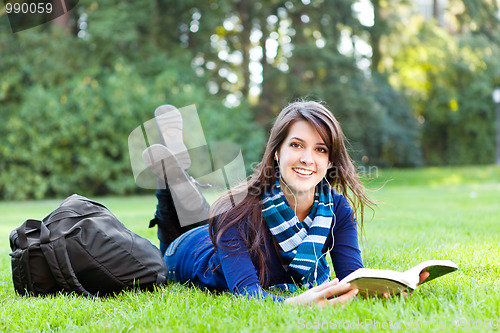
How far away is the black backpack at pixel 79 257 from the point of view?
8.61ft

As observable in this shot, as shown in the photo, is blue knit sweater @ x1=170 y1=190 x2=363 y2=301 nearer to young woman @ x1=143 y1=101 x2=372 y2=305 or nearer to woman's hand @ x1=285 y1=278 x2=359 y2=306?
young woman @ x1=143 y1=101 x2=372 y2=305

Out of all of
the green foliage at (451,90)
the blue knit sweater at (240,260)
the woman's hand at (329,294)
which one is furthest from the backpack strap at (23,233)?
the green foliage at (451,90)

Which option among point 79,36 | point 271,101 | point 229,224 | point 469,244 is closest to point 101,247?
point 229,224

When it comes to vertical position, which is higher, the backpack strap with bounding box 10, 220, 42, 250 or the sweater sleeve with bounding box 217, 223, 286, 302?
the backpack strap with bounding box 10, 220, 42, 250

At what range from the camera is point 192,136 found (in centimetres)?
630

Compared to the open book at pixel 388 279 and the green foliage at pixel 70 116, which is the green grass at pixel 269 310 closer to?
the open book at pixel 388 279

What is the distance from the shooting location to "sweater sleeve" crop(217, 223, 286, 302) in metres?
2.44

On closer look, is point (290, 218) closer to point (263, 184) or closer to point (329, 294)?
point (263, 184)

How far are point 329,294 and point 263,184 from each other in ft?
2.36

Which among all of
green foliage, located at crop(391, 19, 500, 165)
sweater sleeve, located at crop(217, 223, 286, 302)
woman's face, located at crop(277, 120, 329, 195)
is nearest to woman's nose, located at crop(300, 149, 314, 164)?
woman's face, located at crop(277, 120, 329, 195)

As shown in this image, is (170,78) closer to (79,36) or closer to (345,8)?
(79,36)

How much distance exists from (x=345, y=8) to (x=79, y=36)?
10028mm

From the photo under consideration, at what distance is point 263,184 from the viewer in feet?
8.63

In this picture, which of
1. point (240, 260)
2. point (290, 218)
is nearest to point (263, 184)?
point (290, 218)
